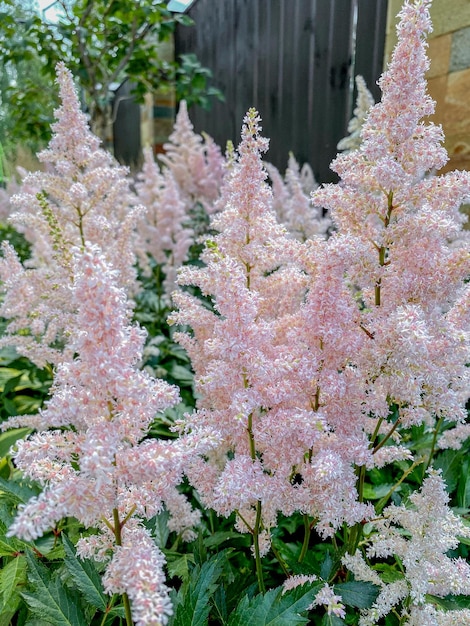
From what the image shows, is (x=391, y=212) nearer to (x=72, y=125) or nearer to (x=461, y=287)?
(x=461, y=287)

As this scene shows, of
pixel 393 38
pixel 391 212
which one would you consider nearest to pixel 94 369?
Result: pixel 391 212

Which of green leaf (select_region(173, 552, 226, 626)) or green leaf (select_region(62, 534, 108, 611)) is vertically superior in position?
green leaf (select_region(173, 552, 226, 626))

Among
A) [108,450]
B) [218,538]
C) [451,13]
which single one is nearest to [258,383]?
[108,450]

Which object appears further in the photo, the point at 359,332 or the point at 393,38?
the point at 393,38

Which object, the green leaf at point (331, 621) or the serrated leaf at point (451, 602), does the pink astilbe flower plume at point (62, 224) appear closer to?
the green leaf at point (331, 621)

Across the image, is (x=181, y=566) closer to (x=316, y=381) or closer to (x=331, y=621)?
(x=331, y=621)

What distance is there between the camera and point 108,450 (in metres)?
0.78

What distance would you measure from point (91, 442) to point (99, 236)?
4.42 ft

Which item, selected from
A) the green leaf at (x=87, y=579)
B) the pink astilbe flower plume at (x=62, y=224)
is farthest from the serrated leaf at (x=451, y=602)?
the pink astilbe flower plume at (x=62, y=224)

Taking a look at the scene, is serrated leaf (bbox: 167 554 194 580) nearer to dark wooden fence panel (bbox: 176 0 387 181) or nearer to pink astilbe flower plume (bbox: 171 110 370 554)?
pink astilbe flower plume (bbox: 171 110 370 554)

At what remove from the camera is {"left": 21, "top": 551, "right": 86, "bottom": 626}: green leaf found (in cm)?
111

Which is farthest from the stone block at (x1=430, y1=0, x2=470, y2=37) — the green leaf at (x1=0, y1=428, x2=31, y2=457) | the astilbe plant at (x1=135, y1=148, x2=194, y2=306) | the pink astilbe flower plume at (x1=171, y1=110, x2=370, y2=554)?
the green leaf at (x1=0, y1=428, x2=31, y2=457)

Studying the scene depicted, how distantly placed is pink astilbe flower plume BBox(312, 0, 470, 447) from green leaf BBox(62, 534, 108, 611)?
2.28ft

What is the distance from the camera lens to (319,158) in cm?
404
